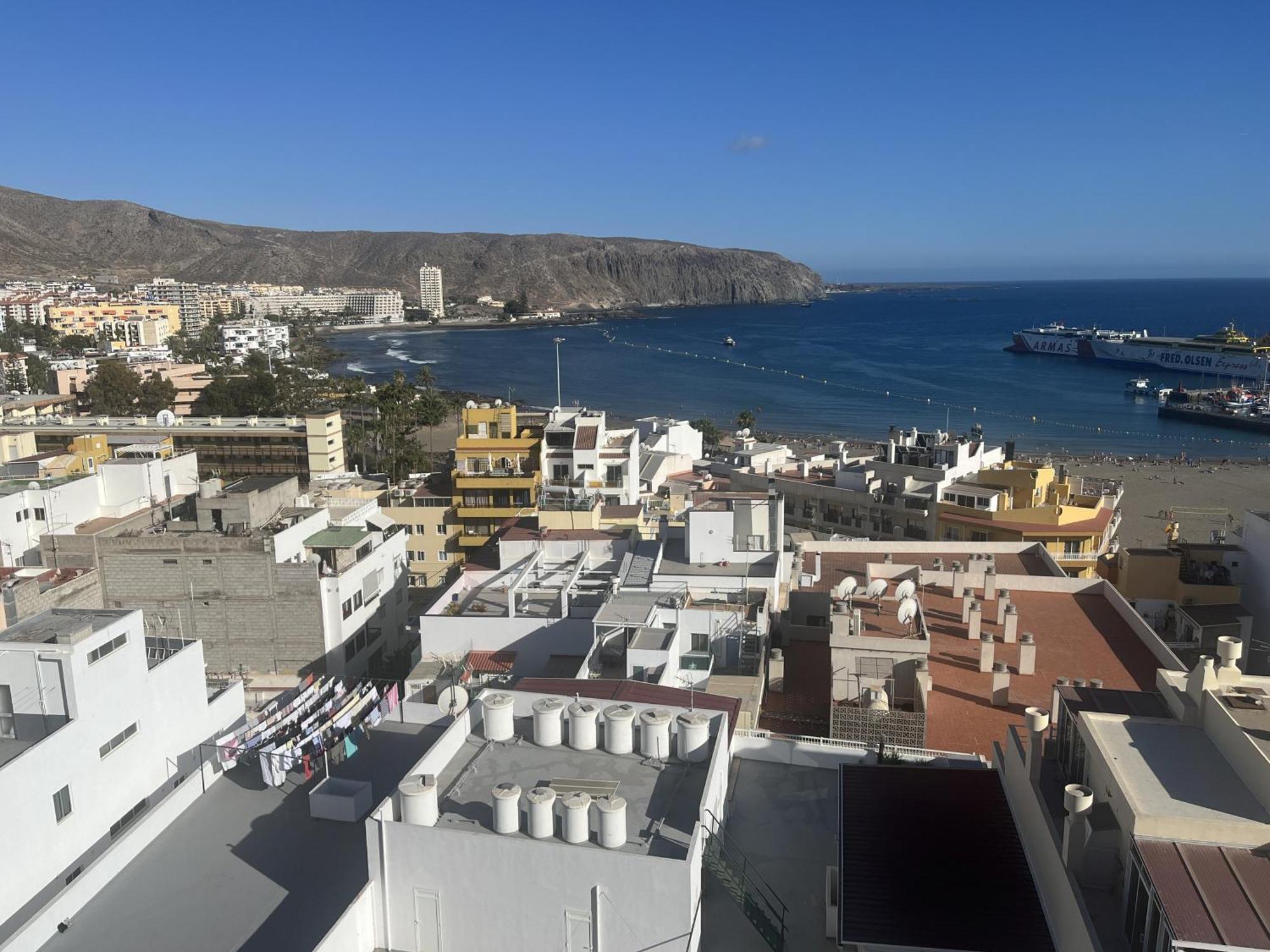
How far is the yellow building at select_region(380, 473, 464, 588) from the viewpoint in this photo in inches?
1271

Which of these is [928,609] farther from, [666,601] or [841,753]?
[841,753]

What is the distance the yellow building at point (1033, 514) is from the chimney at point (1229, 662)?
1808 centimetres

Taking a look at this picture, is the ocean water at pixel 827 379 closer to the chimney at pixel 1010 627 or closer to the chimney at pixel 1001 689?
the chimney at pixel 1010 627

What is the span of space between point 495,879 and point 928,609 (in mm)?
12720

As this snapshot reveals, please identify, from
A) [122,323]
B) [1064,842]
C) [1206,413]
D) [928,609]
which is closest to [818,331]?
[1206,413]

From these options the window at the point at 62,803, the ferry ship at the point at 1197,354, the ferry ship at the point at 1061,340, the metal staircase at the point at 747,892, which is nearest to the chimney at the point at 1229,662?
the metal staircase at the point at 747,892

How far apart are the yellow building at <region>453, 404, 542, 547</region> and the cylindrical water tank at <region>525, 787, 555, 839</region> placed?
2293 cm

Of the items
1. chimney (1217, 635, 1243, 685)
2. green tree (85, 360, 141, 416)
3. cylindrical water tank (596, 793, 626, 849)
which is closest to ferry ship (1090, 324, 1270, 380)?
green tree (85, 360, 141, 416)

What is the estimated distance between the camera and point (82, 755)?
11273 mm

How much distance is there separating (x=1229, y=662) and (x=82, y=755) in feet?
42.8

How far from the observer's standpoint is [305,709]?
13.8m

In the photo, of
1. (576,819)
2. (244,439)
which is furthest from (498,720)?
(244,439)

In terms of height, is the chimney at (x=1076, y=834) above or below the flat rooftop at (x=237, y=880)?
above

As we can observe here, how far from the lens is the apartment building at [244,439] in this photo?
141 feet
